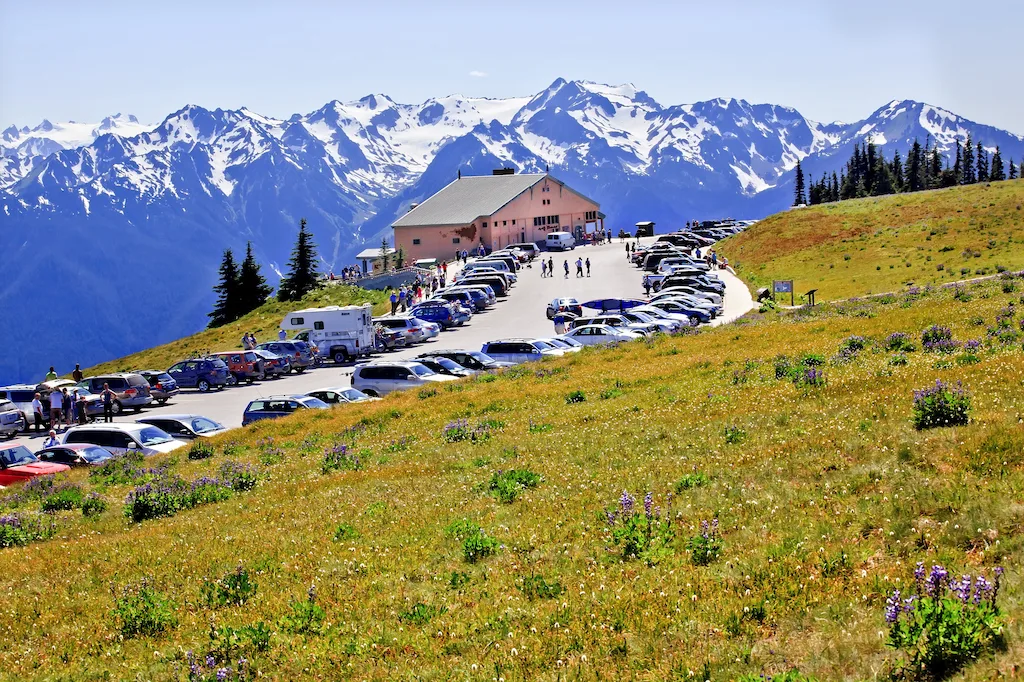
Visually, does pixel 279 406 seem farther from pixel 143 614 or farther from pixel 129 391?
pixel 143 614

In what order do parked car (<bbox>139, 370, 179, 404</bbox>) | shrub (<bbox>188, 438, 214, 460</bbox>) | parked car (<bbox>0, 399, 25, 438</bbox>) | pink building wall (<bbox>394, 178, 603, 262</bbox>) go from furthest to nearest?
1. pink building wall (<bbox>394, 178, 603, 262</bbox>)
2. parked car (<bbox>139, 370, 179, 404</bbox>)
3. parked car (<bbox>0, 399, 25, 438</bbox>)
4. shrub (<bbox>188, 438, 214, 460</bbox>)

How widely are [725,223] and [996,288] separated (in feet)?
384

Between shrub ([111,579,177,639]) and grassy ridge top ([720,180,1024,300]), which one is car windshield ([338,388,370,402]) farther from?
grassy ridge top ([720,180,1024,300])

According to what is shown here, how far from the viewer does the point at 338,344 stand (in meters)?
55.9

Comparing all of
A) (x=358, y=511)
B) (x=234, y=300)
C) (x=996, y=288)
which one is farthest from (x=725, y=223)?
(x=358, y=511)

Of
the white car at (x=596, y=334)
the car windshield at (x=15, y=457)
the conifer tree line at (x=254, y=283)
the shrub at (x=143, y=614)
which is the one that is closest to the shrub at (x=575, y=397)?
the shrub at (x=143, y=614)

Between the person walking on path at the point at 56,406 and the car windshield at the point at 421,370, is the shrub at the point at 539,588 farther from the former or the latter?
the person walking on path at the point at 56,406

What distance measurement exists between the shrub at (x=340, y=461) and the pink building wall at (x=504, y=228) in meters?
99.7

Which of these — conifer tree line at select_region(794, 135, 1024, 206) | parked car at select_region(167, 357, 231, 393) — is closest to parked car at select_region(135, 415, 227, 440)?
parked car at select_region(167, 357, 231, 393)

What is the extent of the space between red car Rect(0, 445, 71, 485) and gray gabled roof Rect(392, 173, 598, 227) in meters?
90.6

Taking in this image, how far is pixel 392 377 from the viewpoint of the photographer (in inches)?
1577

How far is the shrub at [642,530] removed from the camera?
10.4m

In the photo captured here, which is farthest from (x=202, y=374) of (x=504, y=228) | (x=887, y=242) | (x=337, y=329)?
(x=504, y=228)

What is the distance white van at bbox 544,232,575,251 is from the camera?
117875 mm
